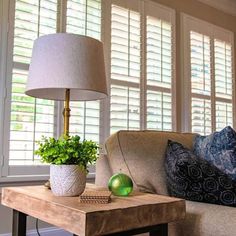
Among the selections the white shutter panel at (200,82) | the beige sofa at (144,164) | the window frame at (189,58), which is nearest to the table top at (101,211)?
the beige sofa at (144,164)

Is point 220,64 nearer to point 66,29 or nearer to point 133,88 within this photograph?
point 133,88

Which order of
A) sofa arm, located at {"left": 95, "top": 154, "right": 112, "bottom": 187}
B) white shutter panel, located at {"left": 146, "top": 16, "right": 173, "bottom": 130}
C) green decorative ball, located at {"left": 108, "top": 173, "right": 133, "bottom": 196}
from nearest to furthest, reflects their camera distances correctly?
green decorative ball, located at {"left": 108, "top": 173, "right": 133, "bottom": 196}
sofa arm, located at {"left": 95, "top": 154, "right": 112, "bottom": 187}
white shutter panel, located at {"left": 146, "top": 16, "right": 173, "bottom": 130}

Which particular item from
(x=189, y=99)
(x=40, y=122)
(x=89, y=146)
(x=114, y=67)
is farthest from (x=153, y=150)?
(x=189, y=99)

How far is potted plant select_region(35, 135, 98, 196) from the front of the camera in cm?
135

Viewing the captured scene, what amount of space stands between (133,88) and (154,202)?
2.09m

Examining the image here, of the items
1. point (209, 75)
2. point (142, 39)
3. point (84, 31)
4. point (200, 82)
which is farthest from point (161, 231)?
point (209, 75)

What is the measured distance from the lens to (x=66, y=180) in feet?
4.42

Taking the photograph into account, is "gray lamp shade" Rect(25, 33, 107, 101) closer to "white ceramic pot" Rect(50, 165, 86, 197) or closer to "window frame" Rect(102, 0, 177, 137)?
"white ceramic pot" Rect(50, 165, 86, 197)

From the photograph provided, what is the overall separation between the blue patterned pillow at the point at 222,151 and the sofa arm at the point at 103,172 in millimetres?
522

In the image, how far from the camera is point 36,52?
1541 mm

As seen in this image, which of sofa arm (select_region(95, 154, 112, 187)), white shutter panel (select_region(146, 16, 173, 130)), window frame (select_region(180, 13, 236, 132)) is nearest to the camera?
sofa arm (select_region(95, 154, 112, 187))

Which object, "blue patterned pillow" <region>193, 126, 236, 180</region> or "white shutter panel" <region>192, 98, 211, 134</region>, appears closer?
"blue patterned pillow" <region>193, 126, 236, 180</region>

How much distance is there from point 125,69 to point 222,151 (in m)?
1.67

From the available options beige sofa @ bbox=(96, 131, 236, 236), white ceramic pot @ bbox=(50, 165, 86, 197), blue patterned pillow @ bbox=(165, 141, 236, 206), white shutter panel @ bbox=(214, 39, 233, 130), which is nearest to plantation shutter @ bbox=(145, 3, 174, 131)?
white shutter panel @ bbox=(214, 39, 233, 130)
